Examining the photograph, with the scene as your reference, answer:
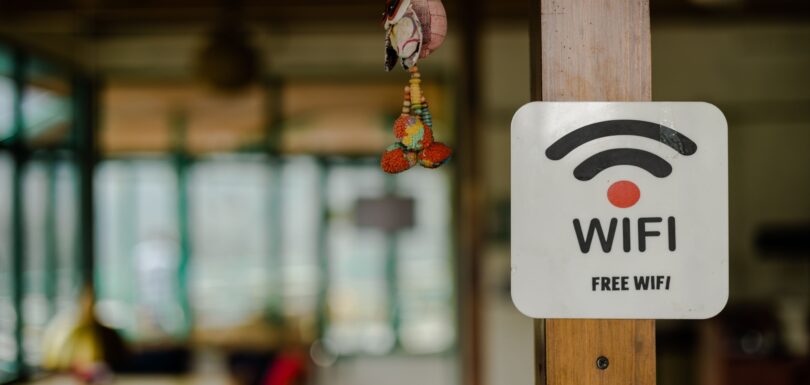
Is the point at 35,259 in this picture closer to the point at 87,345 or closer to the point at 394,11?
the point at 87,345

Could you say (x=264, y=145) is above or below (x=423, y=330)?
above

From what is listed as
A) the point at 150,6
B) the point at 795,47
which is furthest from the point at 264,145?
the point at 795,47

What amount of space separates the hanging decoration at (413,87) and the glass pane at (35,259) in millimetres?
5603

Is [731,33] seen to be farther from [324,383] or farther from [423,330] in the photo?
[324,383]

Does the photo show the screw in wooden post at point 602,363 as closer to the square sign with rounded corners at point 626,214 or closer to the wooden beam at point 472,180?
the square sign with rounded corners at point 626,214

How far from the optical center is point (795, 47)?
245 inches

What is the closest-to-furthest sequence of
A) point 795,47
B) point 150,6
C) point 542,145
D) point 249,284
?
point 542,145 < point 150,6 < point 795,47 < point 249,284

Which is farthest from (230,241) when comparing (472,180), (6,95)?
(472,180)

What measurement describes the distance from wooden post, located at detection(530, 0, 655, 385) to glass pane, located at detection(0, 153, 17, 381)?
556 cm

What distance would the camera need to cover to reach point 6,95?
5.74 meters

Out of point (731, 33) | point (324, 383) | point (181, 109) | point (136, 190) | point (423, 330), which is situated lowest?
point (324, 383)

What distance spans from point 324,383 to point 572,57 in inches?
223

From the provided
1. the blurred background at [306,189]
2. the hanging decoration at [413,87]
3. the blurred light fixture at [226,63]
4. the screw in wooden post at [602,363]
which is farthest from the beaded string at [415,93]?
the blurred background at [306,189]

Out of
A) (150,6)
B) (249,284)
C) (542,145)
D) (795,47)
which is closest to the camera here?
(542,145)
